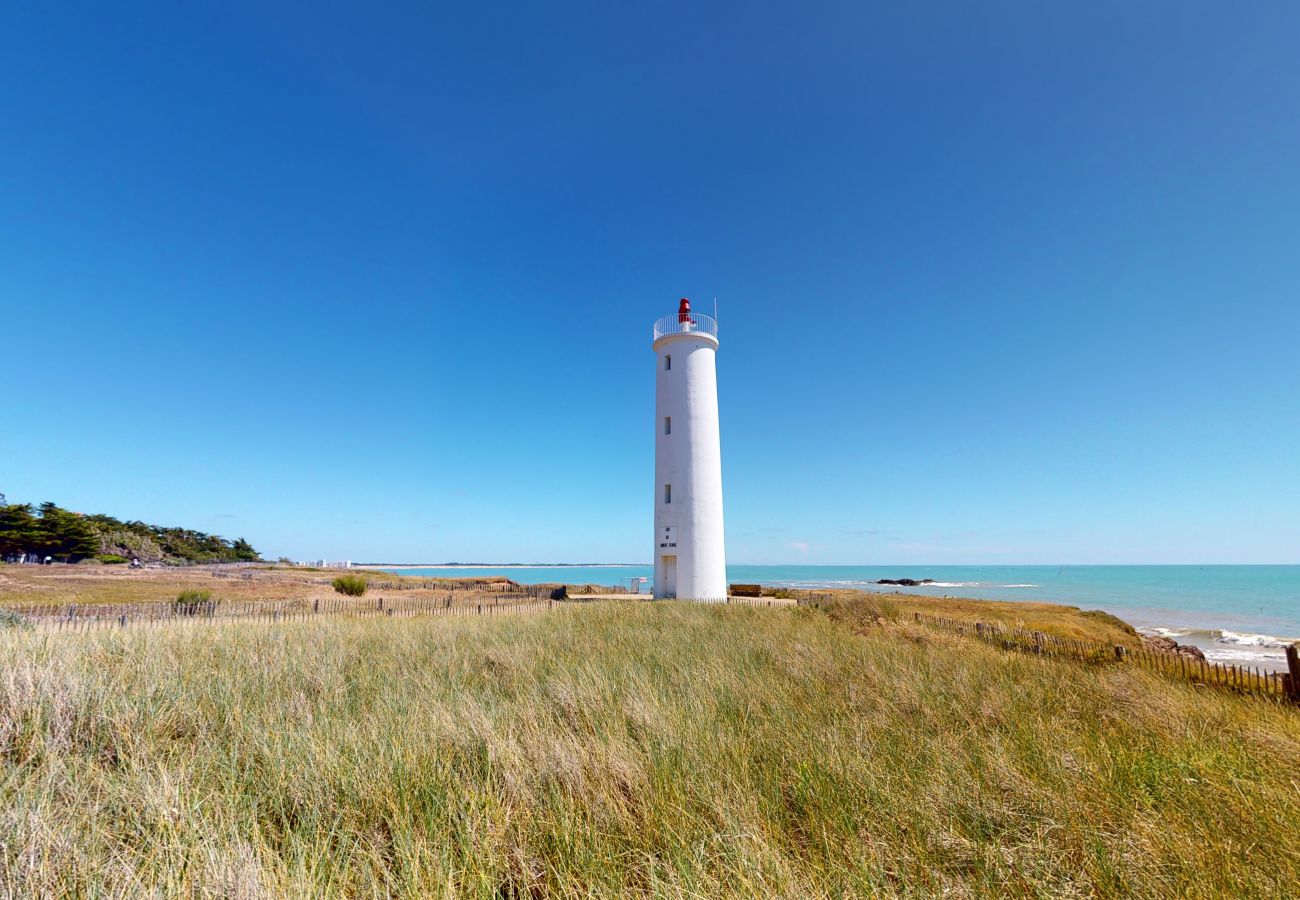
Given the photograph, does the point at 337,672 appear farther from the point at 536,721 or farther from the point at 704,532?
the point at 704,532

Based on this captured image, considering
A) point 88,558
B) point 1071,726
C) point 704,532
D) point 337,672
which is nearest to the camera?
point 1071,726

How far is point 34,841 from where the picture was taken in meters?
2.71

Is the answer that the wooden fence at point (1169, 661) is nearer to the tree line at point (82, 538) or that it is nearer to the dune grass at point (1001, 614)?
the dune grass at point (1001, 614)

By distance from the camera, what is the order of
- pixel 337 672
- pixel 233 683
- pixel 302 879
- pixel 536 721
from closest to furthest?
1. pixel 302 879
2. pixel 536 721
3. pixel 233 683
4. pixel 337 672

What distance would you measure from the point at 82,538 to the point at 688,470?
216 feet

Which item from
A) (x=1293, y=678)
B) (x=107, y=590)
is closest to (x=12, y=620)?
(x=107, y=590)

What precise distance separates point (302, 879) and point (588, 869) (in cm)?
139

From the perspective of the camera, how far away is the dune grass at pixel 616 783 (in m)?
2.84

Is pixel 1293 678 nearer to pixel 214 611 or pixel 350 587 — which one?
pixel 214 611

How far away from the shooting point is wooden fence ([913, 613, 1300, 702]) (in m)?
8.13

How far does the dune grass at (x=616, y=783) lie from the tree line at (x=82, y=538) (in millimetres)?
63601

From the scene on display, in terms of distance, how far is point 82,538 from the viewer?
2064 inches

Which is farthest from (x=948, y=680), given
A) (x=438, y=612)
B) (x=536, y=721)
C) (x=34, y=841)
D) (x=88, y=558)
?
(x=88, y=558)

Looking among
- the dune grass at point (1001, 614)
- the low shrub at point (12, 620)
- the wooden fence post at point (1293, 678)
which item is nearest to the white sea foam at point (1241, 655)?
the dune grass at point (1001, 614)
